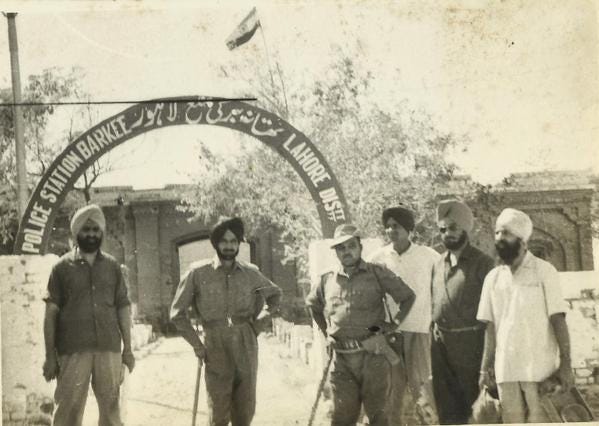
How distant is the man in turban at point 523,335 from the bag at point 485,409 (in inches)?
2.1

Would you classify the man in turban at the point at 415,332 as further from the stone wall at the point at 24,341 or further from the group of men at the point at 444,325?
Answer: the stone wall at the point at 24,341

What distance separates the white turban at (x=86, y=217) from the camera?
601 centimetres

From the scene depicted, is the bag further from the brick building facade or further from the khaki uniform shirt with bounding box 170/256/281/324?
the khaki uniform shirt with bounding box 170/256/281/324

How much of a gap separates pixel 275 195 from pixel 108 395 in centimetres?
199

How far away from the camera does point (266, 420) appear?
604cm

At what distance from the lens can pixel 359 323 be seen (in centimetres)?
572

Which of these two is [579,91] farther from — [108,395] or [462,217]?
[108,395]

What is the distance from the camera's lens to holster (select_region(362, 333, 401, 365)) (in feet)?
18.6

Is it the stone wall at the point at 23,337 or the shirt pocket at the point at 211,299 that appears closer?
the shirt pocket at the point at 211,299

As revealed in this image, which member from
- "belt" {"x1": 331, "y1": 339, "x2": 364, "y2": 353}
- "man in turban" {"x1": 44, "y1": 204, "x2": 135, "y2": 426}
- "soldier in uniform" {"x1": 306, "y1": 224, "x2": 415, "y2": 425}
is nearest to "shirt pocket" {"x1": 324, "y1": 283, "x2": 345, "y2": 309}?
"soldier in uniform" {"x1": 306, "y1": 224, "x2": 415, "y2": 425}

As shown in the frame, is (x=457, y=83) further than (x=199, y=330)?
Yes

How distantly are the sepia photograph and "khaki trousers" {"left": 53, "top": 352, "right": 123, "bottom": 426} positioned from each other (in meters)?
0.02

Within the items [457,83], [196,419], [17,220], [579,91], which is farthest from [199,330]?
[579,91]

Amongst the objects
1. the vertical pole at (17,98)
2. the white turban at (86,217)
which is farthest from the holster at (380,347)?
the vertical pole at (17,98)
